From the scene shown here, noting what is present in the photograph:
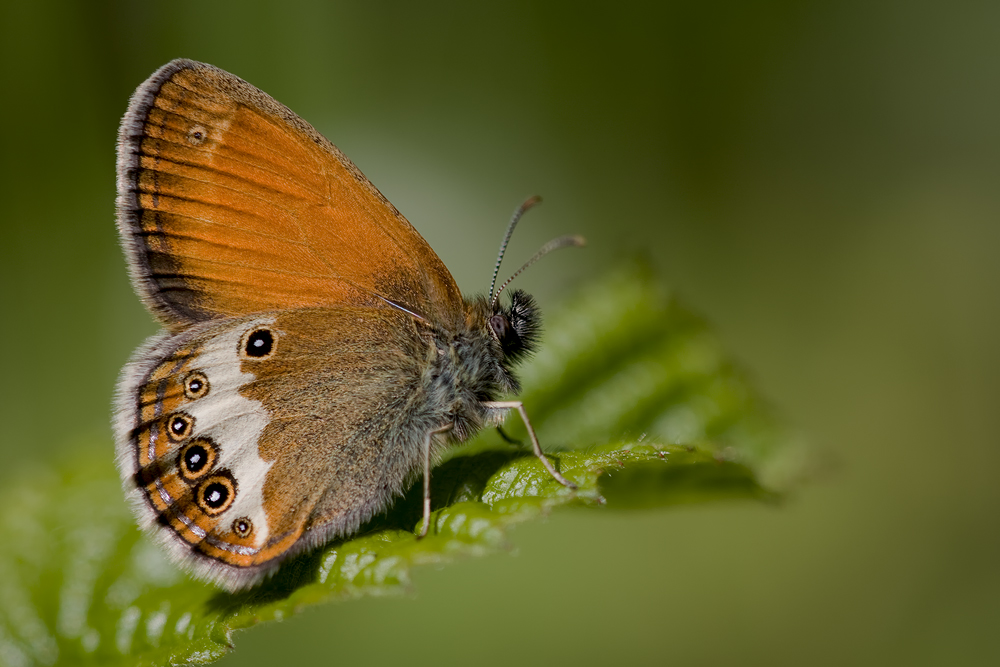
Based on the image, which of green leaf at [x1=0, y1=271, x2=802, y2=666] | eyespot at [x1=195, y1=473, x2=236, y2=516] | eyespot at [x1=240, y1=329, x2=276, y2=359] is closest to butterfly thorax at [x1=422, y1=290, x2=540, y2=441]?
green leaf at [x1=0, y1=271, x2=802, y2=666]

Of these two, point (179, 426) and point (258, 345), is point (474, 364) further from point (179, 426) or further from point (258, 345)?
point (179, 426)

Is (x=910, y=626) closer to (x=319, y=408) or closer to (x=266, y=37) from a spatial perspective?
(x=319, y=408)

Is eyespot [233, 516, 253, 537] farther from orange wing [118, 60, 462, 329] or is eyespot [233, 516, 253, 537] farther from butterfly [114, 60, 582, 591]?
orange wing [118, 60, 462, 329]

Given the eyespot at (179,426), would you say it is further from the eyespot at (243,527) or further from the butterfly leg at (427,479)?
the butterfly leg at (427,479)

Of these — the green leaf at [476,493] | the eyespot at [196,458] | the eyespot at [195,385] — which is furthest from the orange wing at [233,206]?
the green leaf at [476,493]

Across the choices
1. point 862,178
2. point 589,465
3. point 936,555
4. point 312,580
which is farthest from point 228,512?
point 862,178

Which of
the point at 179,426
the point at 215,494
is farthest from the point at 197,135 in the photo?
the point at 215,494
